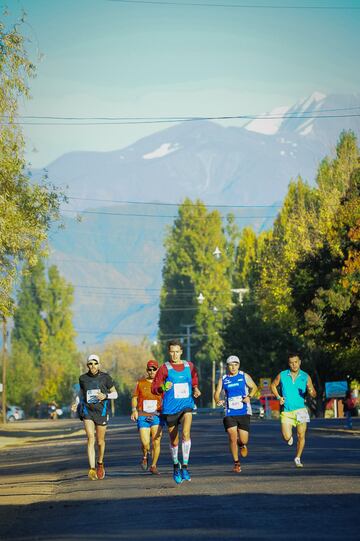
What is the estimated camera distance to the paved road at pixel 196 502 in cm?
1327

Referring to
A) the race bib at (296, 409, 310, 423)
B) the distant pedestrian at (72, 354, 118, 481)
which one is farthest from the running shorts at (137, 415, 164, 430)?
the race bib at (296, 409, 310, 423)

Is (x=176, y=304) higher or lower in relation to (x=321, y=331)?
higher

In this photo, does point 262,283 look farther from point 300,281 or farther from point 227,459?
point 227,459

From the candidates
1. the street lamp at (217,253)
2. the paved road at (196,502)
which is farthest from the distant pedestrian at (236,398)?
the street lamp at (217,253)

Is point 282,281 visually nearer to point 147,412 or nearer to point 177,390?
point 147,412

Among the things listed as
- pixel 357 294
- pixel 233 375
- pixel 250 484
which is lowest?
pixel 250 484

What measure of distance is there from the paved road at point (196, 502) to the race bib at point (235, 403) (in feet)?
3.58

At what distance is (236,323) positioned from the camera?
285 feet

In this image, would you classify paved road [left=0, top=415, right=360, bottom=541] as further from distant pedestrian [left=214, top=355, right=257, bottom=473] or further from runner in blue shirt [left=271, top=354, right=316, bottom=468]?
runner in blue shirt [left=271, top=354, right=316, bottom=468]

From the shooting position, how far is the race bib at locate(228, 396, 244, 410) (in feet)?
74.0

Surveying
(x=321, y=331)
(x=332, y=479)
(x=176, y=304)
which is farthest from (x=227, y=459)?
(x=176, y=304)

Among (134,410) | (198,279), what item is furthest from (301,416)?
(198,279)

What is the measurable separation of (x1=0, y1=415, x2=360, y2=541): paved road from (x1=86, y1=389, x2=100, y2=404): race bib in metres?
1.39

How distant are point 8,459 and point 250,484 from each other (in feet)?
64.8
